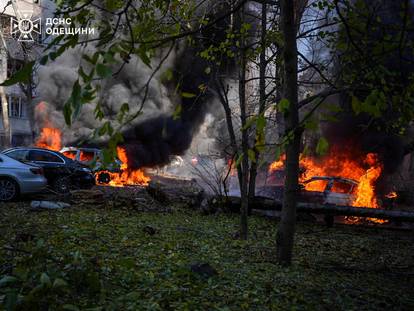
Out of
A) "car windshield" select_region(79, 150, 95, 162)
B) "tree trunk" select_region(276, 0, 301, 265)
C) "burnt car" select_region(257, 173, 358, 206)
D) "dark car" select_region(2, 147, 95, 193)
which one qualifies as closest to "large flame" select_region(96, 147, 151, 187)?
"car windshield" select_region(79, 150, 95, 162)

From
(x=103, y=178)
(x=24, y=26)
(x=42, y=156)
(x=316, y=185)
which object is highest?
(x=24, y=26)

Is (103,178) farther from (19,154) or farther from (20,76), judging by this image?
(20,76)

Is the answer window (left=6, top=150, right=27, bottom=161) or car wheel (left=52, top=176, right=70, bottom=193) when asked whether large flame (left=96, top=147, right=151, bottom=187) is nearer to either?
car wheel (left=52, top=176, right=70, bottom=193)

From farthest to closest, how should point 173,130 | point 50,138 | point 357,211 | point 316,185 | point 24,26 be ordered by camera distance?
point 24,26, point 173,130, point 50,138, point 316,185, point 357,211

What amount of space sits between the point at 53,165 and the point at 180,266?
432 inches

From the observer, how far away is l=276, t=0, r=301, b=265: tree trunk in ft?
17.9

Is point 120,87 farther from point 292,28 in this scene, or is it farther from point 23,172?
point 292,28

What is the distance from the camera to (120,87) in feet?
93.1

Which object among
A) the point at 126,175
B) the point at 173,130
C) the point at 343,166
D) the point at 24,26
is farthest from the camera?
the point at 24,26

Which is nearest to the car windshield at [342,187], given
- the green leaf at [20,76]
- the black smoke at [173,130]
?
the black smoke at [173,130]

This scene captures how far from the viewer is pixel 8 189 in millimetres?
12398

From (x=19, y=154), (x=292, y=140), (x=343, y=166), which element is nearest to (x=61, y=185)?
(x=19, y=154)

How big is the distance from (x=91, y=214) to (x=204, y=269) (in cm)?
611

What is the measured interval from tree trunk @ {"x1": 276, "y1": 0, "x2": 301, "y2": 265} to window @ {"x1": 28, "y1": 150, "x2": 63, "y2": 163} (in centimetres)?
1144
